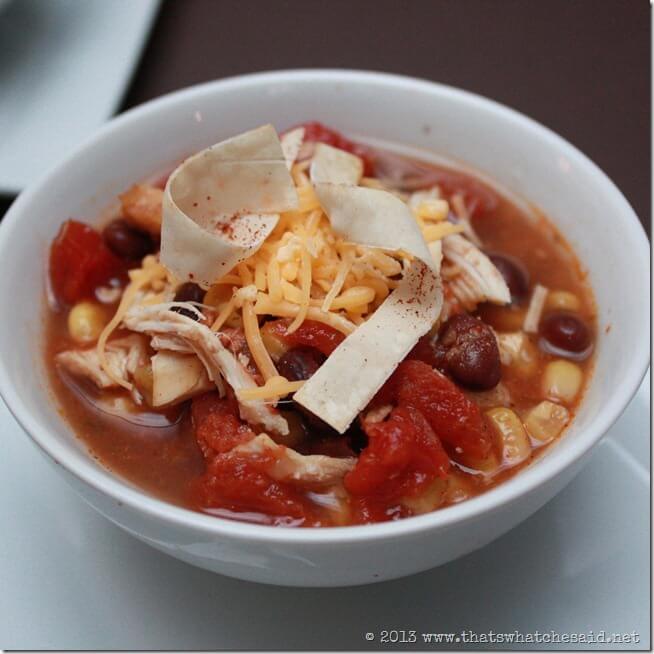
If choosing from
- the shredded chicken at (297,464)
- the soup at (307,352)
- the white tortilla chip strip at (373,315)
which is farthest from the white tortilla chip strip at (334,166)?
the shredded chicken at (297,464)

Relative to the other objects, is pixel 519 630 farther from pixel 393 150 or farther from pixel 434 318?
pixel 393 150

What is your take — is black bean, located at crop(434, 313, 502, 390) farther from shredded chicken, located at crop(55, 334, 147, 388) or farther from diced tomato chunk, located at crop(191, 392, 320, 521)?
shredded chicken, located at crop(55, 334, 147, 388)

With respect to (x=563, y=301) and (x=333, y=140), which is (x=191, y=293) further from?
(x=563, y=301)

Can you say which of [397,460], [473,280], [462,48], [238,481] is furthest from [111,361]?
[462,48]

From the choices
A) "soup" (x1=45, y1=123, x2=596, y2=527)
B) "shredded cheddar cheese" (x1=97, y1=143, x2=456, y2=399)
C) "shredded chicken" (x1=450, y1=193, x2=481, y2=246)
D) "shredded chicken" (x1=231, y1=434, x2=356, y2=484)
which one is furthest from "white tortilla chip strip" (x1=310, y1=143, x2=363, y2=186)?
"shredded chicken" (x1=231, y1=434, x2=356, y2=484)

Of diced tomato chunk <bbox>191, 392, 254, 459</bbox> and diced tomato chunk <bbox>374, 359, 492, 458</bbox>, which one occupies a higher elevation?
diced tomato chunk <bbox>374, 359, 492, 458</bbox>
